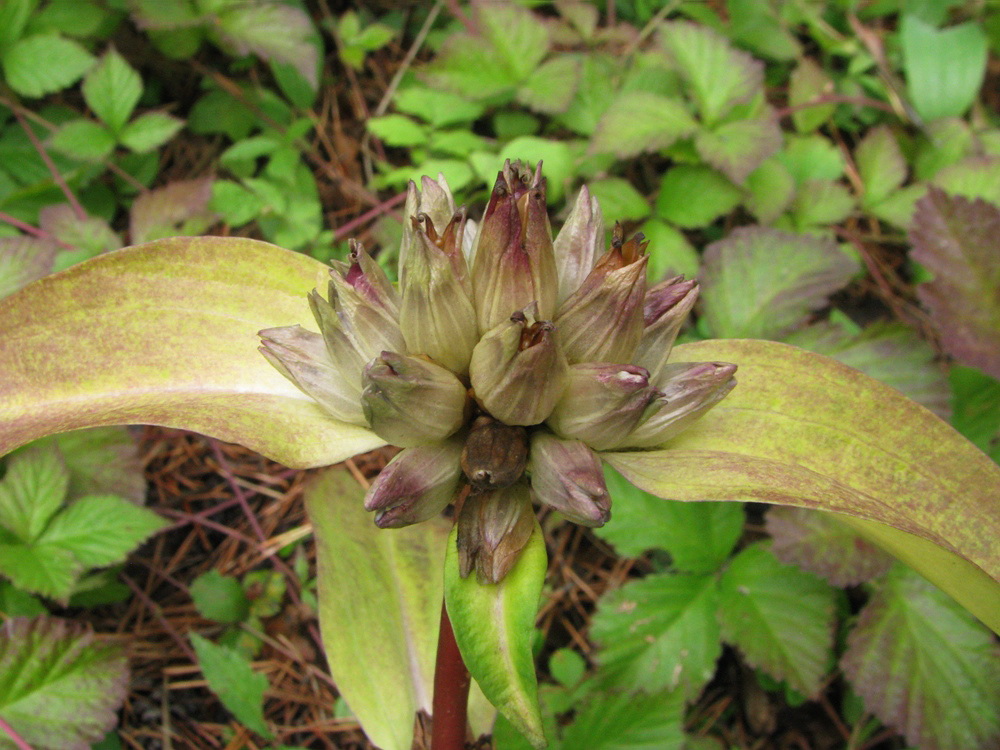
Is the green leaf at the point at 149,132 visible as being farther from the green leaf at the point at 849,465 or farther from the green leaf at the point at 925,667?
the green leaf at the point at 925,667

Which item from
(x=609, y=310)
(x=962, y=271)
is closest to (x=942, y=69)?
(x=962, y=271)

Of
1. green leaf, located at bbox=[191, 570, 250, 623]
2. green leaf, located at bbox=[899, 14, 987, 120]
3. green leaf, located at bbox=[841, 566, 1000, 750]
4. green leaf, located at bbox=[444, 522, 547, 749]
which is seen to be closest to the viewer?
green leaf, located at bbox=[444, 522, 547, 749]

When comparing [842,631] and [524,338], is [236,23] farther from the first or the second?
[842,631]

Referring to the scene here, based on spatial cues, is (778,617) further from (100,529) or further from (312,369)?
(100,529)

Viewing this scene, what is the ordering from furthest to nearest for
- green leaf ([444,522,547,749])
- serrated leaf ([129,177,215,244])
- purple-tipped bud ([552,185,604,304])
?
serrated leaf ([129,177,215,244])
purple-tipped bud ([552,185,604,304])
green leaf ([444,522,547,749])

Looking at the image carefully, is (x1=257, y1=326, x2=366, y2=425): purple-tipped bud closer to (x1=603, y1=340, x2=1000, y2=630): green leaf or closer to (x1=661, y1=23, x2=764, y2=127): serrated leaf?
(x1=603, y1=340, x2=1000, y2=630): green leaf

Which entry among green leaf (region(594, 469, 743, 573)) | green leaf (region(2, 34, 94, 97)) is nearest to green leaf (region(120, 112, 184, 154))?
green leaf (region(2, 34, 94, 97))
